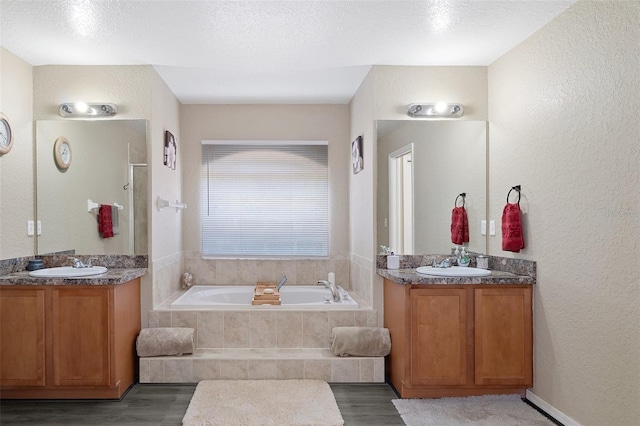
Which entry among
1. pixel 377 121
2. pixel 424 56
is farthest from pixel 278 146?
pixel 424 56

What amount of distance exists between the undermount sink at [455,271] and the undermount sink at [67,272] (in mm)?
2275

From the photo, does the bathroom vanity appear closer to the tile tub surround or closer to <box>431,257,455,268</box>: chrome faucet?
<box>431,257,455,268</box>: chrome faucet

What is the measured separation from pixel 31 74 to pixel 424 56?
117 inches

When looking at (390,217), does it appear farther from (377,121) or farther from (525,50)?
(525,50)

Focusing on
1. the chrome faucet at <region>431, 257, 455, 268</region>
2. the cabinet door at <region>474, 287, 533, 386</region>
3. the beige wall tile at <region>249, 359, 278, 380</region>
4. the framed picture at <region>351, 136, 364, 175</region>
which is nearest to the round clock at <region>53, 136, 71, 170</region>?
the beige wall tile at <region>249, 359, 278, 380</region>

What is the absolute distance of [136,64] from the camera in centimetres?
368

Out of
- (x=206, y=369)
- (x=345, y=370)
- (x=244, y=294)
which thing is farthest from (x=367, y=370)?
(x=244, y=294)

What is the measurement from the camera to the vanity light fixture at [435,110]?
366 cm

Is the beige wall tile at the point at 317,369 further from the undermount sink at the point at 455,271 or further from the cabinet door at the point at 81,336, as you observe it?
the cabinet door at the point at 81,336

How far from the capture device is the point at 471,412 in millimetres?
2969

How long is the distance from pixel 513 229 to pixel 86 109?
3195 millimetres

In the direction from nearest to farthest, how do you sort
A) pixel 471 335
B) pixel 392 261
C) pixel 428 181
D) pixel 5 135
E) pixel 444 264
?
1. pixel 471 335
2. pixel 5 135
3. pixel 444 264
4. pixel 392 261
5. pixel 428 181

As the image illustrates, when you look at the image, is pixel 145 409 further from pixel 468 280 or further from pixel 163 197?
pixel 468 280

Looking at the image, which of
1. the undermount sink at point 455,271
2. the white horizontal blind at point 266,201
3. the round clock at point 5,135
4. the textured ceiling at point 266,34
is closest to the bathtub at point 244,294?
the white horizontal blind at point 266,201
